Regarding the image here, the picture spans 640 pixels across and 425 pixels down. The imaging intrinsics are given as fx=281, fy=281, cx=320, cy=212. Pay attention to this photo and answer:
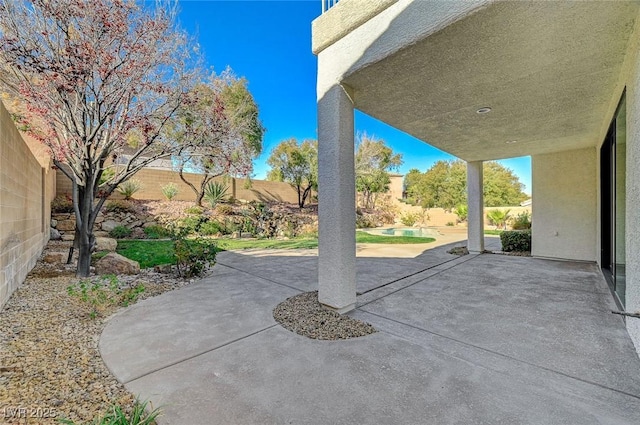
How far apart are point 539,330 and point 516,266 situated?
430 cm

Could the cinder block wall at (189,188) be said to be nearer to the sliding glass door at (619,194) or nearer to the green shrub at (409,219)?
the green shrub at (409,219)

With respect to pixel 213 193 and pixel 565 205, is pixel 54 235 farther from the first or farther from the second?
pixel 565 205

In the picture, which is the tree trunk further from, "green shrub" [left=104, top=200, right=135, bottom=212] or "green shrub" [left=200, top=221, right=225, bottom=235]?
"green shrub" [left=104, top=200, right=135, bottom=212]

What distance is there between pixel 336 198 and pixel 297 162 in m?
15.5

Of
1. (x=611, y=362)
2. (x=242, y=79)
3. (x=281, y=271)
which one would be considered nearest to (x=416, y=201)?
(x=242, y=79)

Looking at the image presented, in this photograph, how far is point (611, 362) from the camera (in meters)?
2.61

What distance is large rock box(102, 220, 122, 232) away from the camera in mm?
11417

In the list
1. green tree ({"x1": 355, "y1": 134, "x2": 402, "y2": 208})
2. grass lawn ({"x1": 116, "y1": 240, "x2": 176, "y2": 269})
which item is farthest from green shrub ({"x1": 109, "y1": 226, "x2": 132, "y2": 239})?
green tree ({"x1": 355, "y1": 134, "x2": 402, "y2": 208})

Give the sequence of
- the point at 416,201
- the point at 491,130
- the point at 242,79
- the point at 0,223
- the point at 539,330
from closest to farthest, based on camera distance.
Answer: the point at 539,330
the point at 0,223
the point at 491,130
the point at 242,79
the point at 416,201

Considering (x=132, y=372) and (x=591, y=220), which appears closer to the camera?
(x=132, y=372)

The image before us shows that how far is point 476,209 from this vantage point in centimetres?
912

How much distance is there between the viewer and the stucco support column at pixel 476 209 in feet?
29.7

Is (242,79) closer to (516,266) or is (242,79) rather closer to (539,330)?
(516,266)

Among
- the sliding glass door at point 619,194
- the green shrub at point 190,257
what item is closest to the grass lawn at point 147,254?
the green shrub at point 190,257
